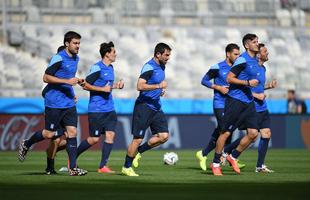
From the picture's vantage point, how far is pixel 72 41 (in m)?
15.1

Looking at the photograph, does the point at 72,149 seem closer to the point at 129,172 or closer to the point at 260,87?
the point at 129,172

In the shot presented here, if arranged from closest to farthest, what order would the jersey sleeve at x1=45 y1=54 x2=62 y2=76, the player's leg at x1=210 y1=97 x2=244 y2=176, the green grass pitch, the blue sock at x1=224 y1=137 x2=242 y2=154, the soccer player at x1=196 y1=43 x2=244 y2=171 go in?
the green grass pitch
the jersey sleeve at x1=45 y1=54 x2=62 y2=76
the player's leg at x1=210 y1=97 x2=244 y2=176
the soccer player at x1=196 y1=43 x2=244 y2=171
the blue sock at x1=224 y1=137 x2=242 y2=154

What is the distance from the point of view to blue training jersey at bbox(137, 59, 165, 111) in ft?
51.4

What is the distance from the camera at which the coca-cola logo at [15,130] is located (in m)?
27.3

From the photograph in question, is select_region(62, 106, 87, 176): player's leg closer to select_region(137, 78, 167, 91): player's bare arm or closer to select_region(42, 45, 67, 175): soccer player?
select_region(42, 45, 67, 175): soccer player

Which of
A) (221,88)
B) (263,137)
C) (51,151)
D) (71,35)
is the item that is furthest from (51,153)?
(263,137)

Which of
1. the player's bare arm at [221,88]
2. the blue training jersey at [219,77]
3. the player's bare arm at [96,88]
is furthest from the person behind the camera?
the blue training jersey at [219,77]

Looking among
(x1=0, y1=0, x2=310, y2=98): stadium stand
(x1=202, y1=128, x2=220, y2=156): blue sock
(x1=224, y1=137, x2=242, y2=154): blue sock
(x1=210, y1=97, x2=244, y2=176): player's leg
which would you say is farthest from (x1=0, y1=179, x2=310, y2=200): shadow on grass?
(x1=0, y1=0, x2=310, y2=98): stadium stand

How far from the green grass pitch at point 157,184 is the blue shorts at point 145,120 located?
30.8 inches

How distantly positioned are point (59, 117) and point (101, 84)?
1778 millimetres

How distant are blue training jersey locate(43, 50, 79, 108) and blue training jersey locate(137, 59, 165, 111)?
1258mm

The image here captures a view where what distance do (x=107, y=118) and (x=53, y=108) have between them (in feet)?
5.86

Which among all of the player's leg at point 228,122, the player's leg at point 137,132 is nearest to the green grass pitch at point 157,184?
the player's leg at point 137,132

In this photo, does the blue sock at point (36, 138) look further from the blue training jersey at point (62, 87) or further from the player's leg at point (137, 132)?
the player's leg at point (137, 132)
